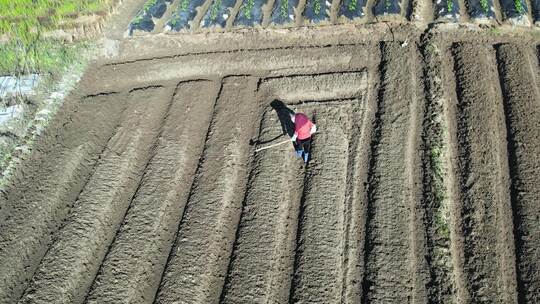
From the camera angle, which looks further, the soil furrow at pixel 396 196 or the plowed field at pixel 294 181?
the plowed field at pixel 294 181

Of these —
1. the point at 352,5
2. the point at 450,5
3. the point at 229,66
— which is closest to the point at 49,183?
the point at 229,66

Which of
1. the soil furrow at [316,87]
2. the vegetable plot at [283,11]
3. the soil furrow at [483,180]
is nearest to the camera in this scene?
the soil furrow at [483,180]

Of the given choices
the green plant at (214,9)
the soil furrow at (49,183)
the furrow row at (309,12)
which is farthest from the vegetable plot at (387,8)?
the soil furrow at (49,183)

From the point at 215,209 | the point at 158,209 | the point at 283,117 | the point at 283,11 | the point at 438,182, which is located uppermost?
the point at 283,11

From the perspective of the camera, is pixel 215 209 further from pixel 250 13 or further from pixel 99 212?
pixel 250 13

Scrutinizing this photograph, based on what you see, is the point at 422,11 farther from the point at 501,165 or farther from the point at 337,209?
the point at 337,209

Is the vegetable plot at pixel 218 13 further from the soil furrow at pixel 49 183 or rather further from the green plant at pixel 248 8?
the soil furrow at pixel 49 183
